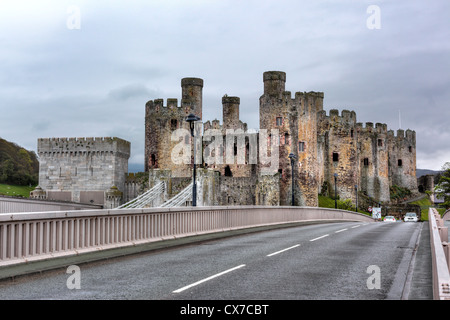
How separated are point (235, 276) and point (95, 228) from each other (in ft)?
16.2

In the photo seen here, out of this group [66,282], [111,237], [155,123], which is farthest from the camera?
[155,123]

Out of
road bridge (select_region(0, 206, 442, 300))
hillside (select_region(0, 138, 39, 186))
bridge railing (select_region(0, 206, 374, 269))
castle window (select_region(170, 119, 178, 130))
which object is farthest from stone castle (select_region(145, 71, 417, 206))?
hillside (select_region(0, 138, 39, 186))

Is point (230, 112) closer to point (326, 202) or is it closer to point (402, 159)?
point (326, 202)

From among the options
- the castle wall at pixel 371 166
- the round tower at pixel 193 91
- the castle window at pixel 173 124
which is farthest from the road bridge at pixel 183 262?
the castle wall at pixel 371 166

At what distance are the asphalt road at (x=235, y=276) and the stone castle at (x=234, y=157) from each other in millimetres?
38808

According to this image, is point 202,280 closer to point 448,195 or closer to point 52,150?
point 52,150

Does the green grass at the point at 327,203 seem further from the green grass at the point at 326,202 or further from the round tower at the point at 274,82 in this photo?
the round tower at the point at 274,82

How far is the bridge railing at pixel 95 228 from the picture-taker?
35.3ft

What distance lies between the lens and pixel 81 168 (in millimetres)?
71312

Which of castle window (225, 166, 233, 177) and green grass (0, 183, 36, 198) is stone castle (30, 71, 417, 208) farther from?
green grass (0, 183, 36, 198)

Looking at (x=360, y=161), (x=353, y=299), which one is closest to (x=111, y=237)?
(x=353, y=299)

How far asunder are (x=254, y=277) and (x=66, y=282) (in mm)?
3423

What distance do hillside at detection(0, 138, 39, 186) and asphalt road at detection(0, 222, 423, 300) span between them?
90193 mm
